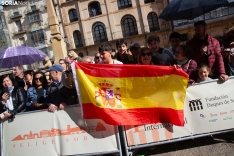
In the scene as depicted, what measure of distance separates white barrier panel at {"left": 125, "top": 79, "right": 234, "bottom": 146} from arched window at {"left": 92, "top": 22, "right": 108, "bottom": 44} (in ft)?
115

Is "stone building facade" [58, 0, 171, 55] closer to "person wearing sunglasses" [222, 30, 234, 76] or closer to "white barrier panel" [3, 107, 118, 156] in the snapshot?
"person wearing sunglasses" [222, 30, 234, 76]

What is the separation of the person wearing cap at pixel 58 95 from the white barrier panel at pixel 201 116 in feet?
4.16

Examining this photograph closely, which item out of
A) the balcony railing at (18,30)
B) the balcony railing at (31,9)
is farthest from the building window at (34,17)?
the balcony railing at (18,30)

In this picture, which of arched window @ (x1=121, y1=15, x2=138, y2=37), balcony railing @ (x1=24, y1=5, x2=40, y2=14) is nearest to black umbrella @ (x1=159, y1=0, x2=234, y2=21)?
arched window @ (x1=121, y1=15, x2=138, y2=37)

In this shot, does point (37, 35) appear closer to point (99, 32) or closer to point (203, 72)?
point (99, 32)

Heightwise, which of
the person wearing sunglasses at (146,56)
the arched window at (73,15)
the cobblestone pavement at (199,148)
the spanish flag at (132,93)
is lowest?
the cobblestone pavement at (199,148)

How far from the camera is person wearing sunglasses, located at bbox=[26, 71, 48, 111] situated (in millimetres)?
5160

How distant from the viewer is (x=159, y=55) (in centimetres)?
501

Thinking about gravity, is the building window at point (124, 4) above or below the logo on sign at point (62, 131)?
above

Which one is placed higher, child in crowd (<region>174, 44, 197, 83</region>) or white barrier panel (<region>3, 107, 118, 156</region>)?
child in crowd (<region>174, 44, 197, 83</region>)

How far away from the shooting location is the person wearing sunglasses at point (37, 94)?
5.16 m

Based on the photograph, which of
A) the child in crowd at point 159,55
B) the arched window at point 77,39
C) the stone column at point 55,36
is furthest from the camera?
the arched window at point 77,39

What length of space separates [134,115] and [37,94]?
240cm

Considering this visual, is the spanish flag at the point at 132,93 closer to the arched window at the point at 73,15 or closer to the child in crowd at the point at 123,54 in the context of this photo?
the child in crowd at the point at 123,54
